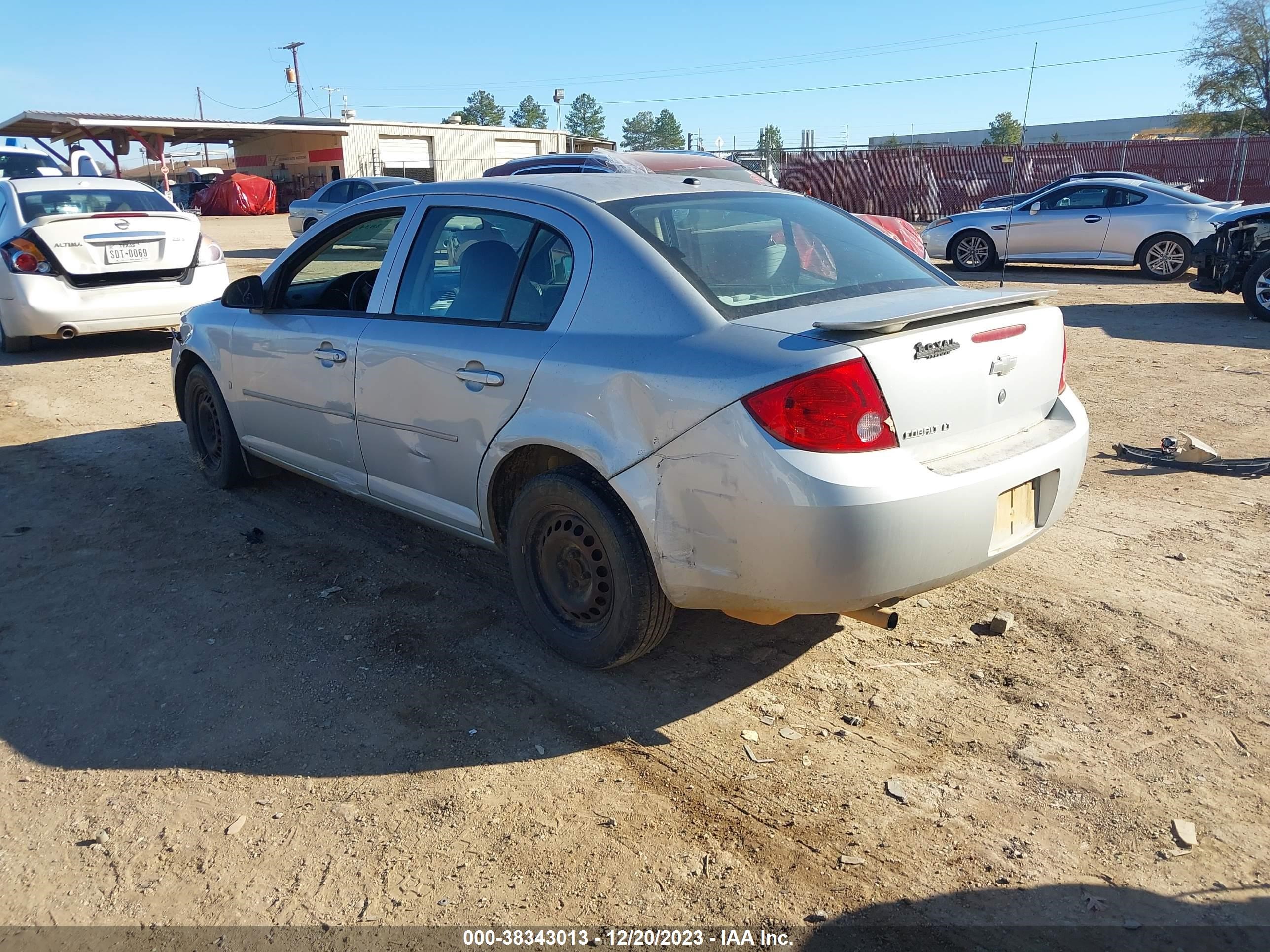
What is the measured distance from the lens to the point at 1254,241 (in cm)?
1090

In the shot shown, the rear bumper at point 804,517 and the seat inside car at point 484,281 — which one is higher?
the seat inside car at point 484,281

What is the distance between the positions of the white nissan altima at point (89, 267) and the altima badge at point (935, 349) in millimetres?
8727

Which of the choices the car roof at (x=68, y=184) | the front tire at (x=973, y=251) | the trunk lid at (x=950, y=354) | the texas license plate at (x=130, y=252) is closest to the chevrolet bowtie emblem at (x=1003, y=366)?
the trunk lid at (x=950, y=354)

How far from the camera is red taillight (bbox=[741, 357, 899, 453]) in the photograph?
114 inches

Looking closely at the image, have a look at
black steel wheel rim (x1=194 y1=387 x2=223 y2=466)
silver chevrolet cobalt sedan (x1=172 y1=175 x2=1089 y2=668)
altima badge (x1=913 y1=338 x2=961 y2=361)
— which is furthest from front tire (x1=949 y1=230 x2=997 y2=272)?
altima badge (x1=913 y1=338 x2=961 y2=361)

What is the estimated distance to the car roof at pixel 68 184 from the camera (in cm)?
1031

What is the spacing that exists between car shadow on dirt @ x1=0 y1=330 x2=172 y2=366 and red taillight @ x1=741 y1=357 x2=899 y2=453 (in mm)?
9091

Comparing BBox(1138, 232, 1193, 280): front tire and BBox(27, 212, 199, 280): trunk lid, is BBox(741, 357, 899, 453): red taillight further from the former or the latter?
BBox(1138, 232, 1193, 280): front tire

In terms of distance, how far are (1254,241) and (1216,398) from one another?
15.3 feet

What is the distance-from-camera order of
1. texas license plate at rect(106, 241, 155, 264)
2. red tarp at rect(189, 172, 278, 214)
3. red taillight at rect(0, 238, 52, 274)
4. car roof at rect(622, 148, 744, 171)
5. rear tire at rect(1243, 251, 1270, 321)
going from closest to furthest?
red taillight at rect(0, 238, 52, 274), texas license plate at rect(106, 241, 155, 264), rear tire at rect(1243, 251, 1270, 321), car roof at rect(622, 148, 744, 171), red tarp at rect(189, 172, 278, 214)

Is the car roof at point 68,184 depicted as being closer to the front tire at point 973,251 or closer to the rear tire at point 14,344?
the rear tire at point 14,344

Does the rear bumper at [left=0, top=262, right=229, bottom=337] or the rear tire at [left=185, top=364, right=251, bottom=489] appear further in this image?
the rear bumper at [left=0, top=262, right=229, bottom=337]

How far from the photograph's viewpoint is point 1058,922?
7.95 ft

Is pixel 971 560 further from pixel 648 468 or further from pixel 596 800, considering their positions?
pixel 596 800
